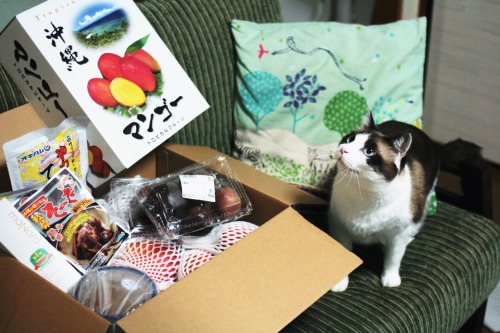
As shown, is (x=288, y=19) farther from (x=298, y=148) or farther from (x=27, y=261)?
(x=27, y=261)

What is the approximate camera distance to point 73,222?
1.16m

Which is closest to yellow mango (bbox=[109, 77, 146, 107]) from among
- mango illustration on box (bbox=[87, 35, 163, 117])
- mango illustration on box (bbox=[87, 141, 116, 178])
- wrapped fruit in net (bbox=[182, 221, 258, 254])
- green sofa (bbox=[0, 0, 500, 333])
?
mango illustration on box (bbox=[87, 35, 163, 117])

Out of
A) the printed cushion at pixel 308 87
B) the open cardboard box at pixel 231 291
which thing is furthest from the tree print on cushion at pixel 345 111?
the open cardboard box at pixel 231 291

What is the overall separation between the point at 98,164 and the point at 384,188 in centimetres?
64

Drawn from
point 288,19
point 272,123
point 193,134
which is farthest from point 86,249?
point 288,19

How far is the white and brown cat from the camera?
3.76 feet

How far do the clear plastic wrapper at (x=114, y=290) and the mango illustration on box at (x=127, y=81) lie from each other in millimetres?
354

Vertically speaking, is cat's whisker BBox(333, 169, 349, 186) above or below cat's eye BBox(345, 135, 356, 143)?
below

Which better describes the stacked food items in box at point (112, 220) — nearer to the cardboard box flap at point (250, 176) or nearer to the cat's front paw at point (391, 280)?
the cardboard box flap at point (250, 176)

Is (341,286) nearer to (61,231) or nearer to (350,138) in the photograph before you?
(350,138)

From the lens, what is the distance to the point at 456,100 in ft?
8.13

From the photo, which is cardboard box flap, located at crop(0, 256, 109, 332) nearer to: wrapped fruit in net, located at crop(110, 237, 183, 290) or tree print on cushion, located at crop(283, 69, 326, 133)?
wrapped fruit in net, located at crop(110, 237, 183, 290)

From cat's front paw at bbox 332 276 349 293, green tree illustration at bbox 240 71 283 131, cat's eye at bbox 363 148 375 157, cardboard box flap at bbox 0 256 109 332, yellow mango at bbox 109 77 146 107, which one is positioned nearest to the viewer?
cardboard box flap at bbox 0 256 109 332

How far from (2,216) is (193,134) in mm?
608
